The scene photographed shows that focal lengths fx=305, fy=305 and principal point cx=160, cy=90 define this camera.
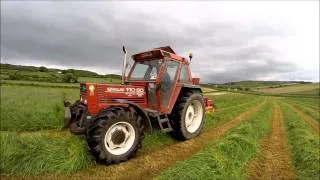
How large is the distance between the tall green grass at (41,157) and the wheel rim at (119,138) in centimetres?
52

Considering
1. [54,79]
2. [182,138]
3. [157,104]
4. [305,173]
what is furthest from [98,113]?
[54,79]

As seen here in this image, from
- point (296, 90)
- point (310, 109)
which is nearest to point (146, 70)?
point (310, 109)

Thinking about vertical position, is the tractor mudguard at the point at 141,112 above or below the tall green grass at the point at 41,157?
above

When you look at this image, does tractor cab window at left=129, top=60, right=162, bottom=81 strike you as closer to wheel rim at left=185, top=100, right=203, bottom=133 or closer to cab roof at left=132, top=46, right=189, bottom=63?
cab roof at left=132, top=46, right=189, bottom=63

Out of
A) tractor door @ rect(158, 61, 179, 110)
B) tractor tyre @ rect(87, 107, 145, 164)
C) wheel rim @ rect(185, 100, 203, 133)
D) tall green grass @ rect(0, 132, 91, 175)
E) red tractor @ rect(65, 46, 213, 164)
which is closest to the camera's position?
tall green grass @ rect(0, 132, 91, 175)

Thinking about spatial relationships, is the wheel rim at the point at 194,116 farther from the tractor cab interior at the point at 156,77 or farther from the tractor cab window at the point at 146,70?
the tractor cab window at the point at 146,70

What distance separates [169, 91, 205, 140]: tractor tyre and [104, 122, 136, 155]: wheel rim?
7.05 ft

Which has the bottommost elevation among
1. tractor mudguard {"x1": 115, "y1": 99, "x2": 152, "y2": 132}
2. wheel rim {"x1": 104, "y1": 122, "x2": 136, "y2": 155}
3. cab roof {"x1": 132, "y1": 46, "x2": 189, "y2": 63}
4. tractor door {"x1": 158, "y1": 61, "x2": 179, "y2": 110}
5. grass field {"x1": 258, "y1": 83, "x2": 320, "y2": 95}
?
grass field {"x1": 258, "y1": 83, "x2": 320, "y2": 95}

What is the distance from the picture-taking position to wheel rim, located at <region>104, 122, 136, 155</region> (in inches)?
249

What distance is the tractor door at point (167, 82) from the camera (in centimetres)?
818

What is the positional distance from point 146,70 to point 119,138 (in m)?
2.63

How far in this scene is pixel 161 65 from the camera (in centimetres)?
815

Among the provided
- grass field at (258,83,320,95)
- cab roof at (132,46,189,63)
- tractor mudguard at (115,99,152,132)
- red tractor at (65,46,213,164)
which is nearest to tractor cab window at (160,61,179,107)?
red tractor at (65,46,213,164)

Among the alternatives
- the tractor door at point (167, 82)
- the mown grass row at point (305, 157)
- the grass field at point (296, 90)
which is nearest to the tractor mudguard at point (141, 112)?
the tractor door at point (167, 82)
